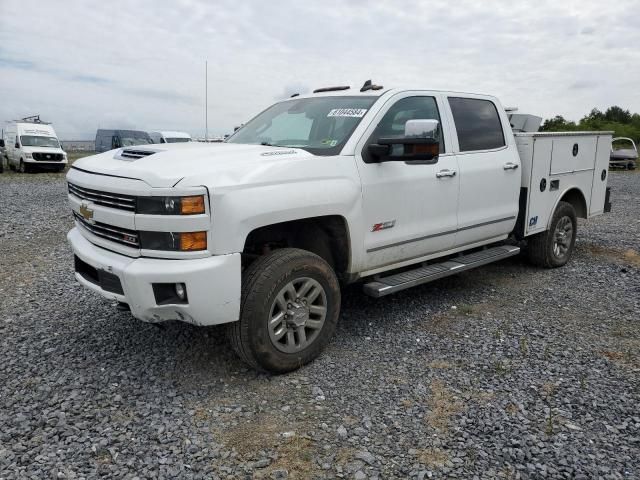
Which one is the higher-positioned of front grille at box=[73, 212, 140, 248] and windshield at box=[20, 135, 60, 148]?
windshield at box=[20, 135, 60, 148]

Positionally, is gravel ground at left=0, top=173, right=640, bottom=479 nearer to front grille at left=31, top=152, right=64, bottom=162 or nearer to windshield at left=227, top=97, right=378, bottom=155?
windshield at left=227, top=97, right=378, bottom=155

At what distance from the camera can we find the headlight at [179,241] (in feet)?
10.3

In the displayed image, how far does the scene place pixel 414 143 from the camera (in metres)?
3.78

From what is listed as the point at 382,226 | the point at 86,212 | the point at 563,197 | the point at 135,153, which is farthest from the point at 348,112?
the point at 563,197

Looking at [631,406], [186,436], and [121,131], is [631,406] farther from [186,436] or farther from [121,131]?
[121,131]

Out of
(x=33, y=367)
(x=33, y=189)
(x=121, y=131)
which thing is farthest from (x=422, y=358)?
(x=121, y=131)

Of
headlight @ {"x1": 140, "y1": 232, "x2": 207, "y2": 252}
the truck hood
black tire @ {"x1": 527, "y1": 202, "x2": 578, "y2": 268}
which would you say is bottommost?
black tire @ {"x1": 527, "y1": 202, "x2": 578, "y2": 268}

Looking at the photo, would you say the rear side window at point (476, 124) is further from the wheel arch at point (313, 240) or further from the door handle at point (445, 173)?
the wheel arch at point (313, 240)

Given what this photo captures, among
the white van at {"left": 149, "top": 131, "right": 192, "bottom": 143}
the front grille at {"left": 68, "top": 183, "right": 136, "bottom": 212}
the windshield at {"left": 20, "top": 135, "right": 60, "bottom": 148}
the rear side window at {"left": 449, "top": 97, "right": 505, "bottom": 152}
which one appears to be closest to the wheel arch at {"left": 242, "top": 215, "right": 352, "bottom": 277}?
the front grille at {"left": 68, "top": 183, "right": 136, "bottom": 212}

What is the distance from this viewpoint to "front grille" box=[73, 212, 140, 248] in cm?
329

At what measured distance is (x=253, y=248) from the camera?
388cm

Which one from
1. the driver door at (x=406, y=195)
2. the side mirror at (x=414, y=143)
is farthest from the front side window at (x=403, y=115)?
the side mirror at (x=414, y=143)

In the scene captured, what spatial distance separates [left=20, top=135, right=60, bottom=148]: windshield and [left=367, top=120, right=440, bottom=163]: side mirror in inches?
885

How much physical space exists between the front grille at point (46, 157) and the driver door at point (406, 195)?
21.5 meters
